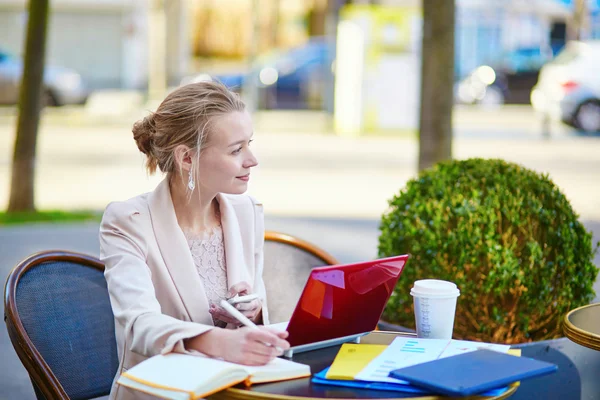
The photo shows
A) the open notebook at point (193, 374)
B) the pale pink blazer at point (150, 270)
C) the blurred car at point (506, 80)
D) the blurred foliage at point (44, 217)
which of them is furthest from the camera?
the blurred car at point (506, 80)

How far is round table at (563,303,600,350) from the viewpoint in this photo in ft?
8.61

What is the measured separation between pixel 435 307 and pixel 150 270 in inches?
32.1

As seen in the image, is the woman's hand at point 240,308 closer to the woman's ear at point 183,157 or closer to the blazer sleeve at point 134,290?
the blazer sleeve at point 134,290

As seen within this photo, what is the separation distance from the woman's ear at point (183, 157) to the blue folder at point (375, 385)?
2.58ft

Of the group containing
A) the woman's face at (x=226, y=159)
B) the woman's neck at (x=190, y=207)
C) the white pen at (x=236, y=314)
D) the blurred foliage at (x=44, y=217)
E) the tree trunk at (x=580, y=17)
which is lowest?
the blurred foliage at (x=44, y=217)

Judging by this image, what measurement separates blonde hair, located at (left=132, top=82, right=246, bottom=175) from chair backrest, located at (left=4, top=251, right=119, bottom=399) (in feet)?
1.76

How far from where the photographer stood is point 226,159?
2.59 m

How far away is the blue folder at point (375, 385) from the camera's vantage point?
2.03m

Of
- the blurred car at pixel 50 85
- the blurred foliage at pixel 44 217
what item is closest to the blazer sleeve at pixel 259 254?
the blurred foliage at pixel 44 217

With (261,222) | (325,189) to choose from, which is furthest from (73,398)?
(325,189)

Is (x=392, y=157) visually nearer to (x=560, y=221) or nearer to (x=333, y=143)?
(x=333, y=143)

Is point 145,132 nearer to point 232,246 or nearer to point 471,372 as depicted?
point 232,246

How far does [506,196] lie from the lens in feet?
11.7

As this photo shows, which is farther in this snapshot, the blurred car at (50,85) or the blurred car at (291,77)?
the blurred car at (291,77)
